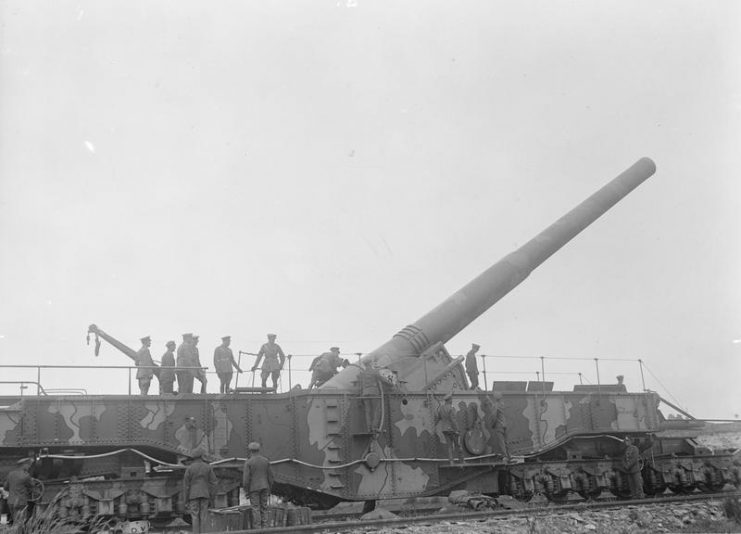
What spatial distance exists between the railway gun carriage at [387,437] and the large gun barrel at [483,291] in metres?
0.03

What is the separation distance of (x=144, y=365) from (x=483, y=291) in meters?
6.44

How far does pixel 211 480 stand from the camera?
1205cm

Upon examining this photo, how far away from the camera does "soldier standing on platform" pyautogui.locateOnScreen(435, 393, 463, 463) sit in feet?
50.0

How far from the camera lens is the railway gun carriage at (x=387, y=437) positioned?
42.8ft

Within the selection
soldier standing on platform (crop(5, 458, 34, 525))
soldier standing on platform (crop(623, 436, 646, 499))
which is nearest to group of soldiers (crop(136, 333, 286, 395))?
soldier standing on platform (crop(5, 458, 34, 525))

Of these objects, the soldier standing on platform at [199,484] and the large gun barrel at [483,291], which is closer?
the soldier standing on platform at [199,484]

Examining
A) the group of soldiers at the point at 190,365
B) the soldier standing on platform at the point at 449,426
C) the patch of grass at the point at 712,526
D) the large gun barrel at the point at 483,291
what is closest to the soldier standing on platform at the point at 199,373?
the group of soldiers at the point at 190,365

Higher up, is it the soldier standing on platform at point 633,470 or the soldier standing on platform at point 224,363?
the soldier standing on platform at point 224,363

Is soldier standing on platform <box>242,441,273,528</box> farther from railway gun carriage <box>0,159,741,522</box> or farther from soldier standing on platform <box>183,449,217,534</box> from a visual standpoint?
railway gun carriage <box>0,159,741,522</box>

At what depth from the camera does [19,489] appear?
11.9 metres

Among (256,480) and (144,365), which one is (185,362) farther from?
(256,480)

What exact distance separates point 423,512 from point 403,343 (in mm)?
3217

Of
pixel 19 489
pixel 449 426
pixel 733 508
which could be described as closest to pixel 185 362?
pixel 19 489

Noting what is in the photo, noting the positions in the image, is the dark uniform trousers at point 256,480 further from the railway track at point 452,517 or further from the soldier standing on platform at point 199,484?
the railway track at point 452,517
